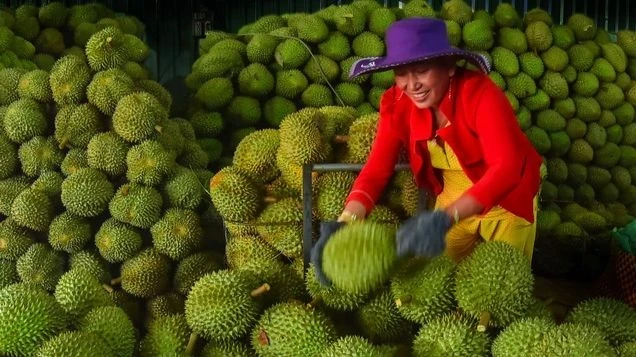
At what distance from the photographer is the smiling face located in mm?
2242

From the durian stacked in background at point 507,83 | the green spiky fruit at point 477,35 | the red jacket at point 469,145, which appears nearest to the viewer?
the red jacket at point 469,145

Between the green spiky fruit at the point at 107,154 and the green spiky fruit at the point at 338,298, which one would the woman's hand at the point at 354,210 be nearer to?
the green spiky fruit at the point at 338,298

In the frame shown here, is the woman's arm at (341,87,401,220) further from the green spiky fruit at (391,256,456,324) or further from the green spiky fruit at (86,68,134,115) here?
the green spiky fruit at (86,68,134,115)

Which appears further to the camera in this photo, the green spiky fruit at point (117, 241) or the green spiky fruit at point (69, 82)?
the green spiky fruit at point (69, 82)

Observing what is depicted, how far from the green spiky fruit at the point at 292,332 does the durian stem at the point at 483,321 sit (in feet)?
1.40

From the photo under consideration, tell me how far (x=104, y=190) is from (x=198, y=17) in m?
4.23

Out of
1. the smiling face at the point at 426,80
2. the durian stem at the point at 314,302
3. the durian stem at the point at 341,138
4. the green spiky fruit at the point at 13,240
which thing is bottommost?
Answer: the green spiky fruit at the point at 13,240

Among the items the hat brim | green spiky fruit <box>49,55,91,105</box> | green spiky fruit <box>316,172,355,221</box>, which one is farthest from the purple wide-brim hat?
green spiky fruit <box>49,55,91,105</box>

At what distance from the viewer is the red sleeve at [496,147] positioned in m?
2.04

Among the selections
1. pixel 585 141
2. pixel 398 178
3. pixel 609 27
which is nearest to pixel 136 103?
pixel 398 178

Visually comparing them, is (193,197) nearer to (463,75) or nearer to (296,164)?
(296,164)

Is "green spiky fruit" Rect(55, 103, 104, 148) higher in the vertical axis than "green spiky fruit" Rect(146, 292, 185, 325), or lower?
higher

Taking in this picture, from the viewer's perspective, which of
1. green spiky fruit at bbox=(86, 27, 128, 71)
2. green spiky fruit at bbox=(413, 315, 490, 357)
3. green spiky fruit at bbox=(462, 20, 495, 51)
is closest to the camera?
green spiky fruit at bbox=(413, 315, 490, 357)

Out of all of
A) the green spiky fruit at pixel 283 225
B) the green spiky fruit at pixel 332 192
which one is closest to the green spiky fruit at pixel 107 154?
the green spiky fruit at pixel 283 225
